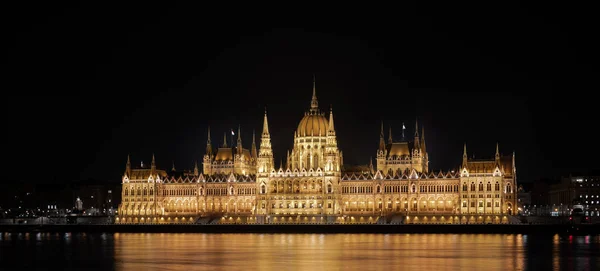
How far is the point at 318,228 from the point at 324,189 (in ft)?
48.3

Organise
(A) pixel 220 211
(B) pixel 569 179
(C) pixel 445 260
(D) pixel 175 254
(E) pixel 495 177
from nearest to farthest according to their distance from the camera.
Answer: (C) pixel 445 260, (D) pixel 175 254, (E) pixel 495 177, (A) pixel 220 211, (B) pixel 569 179

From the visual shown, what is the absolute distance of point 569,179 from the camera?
186750 mm

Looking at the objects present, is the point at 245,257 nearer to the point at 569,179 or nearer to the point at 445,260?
the point at 445,260

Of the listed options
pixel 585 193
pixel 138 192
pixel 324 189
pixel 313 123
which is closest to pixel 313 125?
pixel 313 123

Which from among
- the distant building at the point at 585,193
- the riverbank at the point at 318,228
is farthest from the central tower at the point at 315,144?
the distant building at the point at 585,193

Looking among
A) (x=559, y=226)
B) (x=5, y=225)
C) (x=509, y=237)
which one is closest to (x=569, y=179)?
(x=559, y=226)

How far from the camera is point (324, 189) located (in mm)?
162125

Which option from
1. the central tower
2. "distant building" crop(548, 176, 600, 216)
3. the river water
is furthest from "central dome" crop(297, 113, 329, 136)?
"distant building" crop(548, 176, 600, 216)

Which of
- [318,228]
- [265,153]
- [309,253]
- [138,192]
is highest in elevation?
[265,153]

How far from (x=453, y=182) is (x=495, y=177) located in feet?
20.9

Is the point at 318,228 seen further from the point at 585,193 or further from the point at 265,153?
the point at 585,193

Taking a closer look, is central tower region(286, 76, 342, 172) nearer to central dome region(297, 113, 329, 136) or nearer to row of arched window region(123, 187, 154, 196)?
central dome region(297, 113, 329, 136)

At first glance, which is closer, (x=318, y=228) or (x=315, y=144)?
(x=318, y=228)

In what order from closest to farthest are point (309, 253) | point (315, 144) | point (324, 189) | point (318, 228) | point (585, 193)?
point (309, 253)
point (318, 228)
point (324, 189)
point (315, 144)
point (585, 193)
